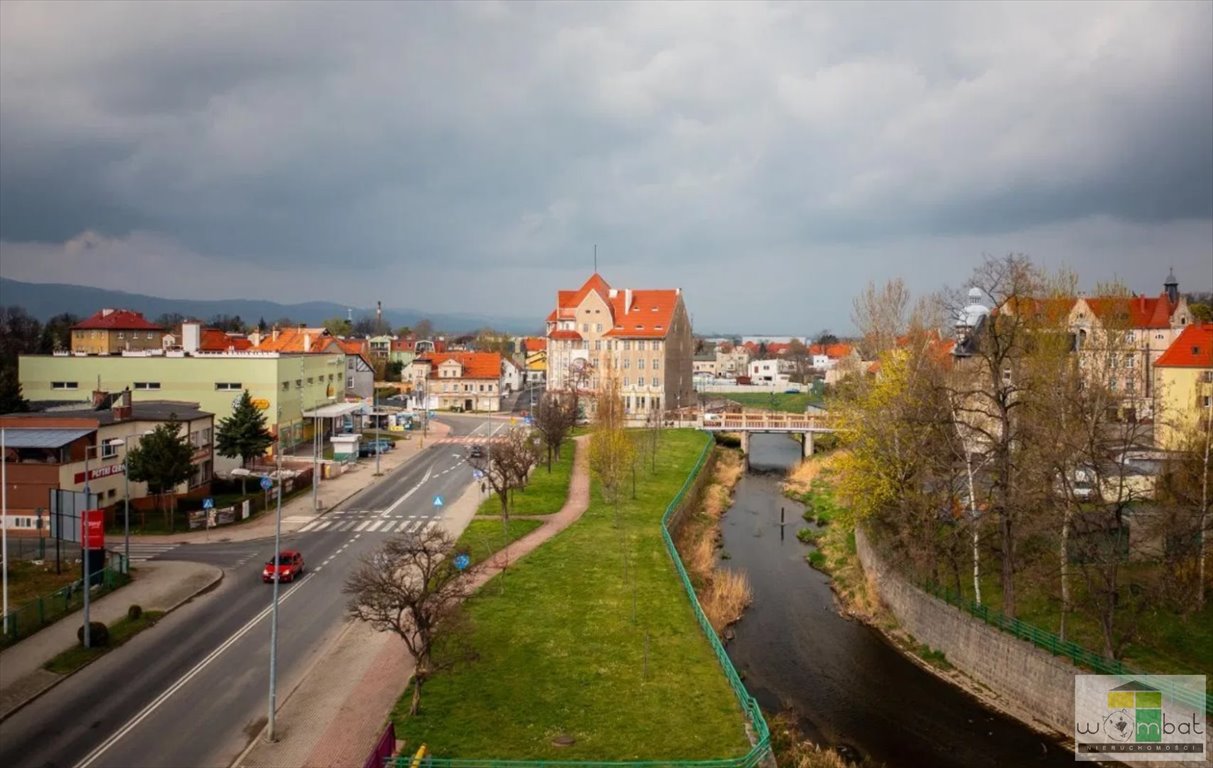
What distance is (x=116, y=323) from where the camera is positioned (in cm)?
10938

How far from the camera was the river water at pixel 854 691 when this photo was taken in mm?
24516

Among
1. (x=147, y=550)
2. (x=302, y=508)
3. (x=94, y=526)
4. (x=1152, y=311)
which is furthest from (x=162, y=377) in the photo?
(x=1152, y=311)

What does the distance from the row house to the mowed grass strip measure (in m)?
20.1

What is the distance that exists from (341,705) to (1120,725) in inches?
843

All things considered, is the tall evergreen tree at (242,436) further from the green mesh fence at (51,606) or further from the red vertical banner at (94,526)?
the red vertical banner at (94,526)

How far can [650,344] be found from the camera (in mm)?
94062

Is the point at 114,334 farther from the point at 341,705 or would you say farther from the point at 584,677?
the point at 584,677

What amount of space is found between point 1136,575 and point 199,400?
204 feet

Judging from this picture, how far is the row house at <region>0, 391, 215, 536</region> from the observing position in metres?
39.1

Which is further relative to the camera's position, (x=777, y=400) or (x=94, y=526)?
(x=777, y=400)


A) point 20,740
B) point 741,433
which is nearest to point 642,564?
point 20,740

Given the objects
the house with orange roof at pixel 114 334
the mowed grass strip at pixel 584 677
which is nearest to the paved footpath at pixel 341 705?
the mowed grass strip at pixel 584 677

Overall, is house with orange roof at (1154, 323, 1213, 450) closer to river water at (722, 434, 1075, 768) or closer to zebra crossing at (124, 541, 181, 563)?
river water at (722, 434, 1075, 768)

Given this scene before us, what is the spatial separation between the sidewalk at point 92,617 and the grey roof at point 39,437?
26.4ft
